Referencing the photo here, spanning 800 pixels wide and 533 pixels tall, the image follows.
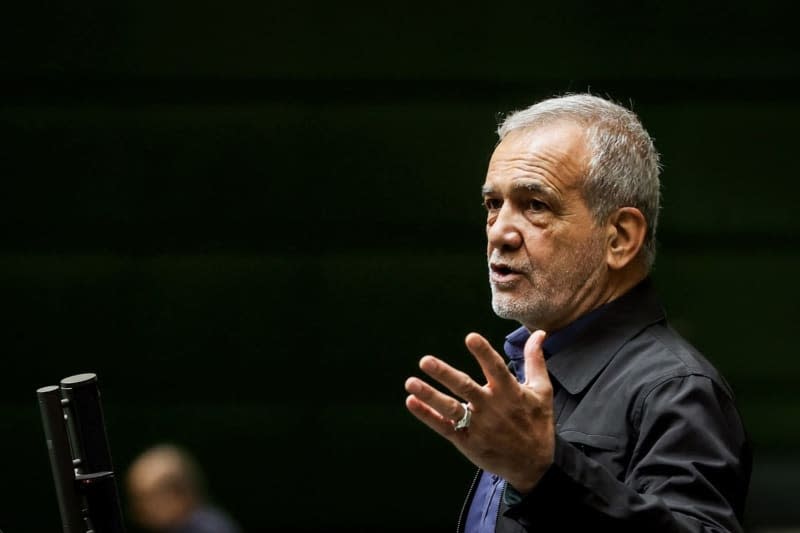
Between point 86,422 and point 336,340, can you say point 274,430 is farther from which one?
point 86,422

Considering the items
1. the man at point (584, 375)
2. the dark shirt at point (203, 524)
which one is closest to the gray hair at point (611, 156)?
the man at point (584, 375)

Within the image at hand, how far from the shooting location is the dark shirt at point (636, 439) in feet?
5.84

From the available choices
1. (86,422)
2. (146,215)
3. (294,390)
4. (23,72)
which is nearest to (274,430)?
(294,390)

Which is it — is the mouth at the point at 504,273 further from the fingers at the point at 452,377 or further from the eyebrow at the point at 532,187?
the fingers at the point at 452,377

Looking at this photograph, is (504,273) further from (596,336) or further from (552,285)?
(596,336)

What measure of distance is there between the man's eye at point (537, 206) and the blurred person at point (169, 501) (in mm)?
2683

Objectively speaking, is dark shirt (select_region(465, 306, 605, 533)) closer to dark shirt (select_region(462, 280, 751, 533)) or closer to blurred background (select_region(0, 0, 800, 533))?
dark shirt (select_region(462, 280, 751, 533))

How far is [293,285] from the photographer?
5.21 meters

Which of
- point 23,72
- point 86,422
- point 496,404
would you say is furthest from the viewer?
point 23,72

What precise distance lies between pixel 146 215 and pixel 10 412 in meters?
0.93

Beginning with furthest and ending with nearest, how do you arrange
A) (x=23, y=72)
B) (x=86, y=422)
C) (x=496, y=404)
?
(x=23, y=72) < (x=86, y=422) < (x=496, y=404)

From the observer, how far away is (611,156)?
2271mm

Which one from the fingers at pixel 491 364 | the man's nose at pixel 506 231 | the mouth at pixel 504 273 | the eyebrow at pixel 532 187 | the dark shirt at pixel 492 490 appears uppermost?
the eyebrow at pixel 532 187

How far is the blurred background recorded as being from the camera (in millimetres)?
5156
